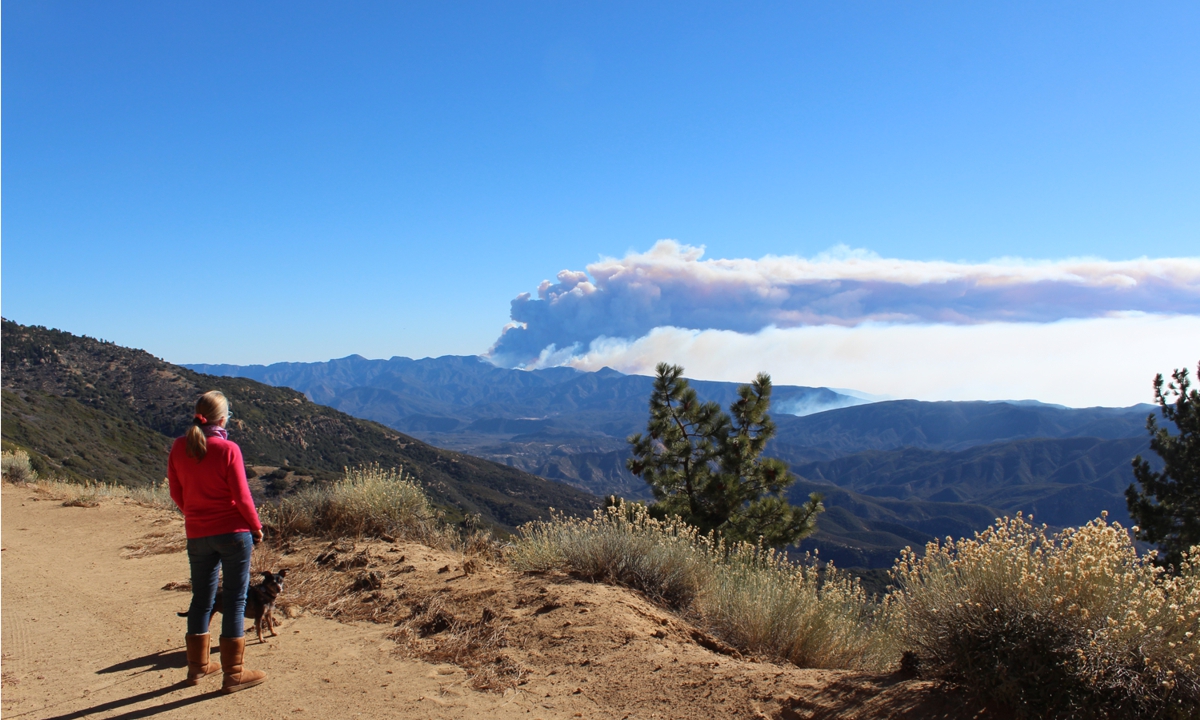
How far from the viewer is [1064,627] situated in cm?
347

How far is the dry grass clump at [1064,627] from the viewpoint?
3.21 metres

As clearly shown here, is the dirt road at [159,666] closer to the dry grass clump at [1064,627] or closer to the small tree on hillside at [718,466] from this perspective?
the dry grass clump at [1064,627]

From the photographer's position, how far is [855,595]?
5867 mm

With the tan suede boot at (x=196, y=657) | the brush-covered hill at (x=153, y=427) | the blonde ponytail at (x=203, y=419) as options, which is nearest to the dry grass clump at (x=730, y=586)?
the tan suede boot at (x=196, y=657)

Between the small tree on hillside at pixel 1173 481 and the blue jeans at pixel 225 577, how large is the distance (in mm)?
23114

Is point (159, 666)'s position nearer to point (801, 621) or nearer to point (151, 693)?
point (151, 693)

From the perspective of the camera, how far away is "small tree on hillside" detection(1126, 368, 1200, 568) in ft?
63.3

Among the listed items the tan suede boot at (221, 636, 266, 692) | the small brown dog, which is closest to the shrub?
the small brown dog

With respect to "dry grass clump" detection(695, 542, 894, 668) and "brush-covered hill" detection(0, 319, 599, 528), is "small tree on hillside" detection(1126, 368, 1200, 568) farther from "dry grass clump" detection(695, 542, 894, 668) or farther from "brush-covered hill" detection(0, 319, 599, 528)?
"brush-covered hill" detection(0, 319, 599, 528)

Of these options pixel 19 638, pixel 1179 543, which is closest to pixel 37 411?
pixel 19 638

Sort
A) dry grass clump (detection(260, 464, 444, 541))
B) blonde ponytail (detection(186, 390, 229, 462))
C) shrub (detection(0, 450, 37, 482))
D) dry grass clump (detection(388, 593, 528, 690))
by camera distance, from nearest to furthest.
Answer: blonde ponytail (detection(186, 390, 229, 462)), dry grass clump (detection(388, 593, 528, 690)), dry grass clump (detection(260, 464, 444, 541)), shrub (detection(0, 450, 37, 482))

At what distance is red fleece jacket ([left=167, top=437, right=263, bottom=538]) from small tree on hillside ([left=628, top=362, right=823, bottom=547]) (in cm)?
880

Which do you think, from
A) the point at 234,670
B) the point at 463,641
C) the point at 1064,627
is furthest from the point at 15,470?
the point at 1064,627

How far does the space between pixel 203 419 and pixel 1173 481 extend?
2605 cm
